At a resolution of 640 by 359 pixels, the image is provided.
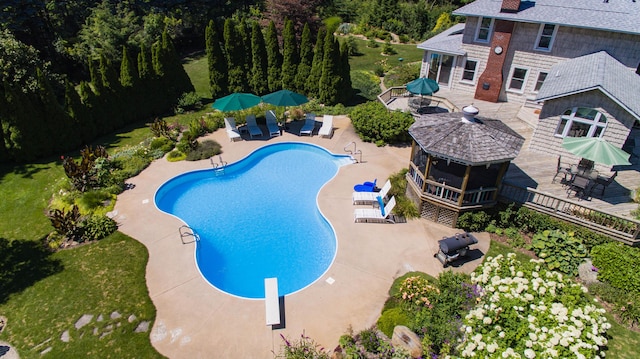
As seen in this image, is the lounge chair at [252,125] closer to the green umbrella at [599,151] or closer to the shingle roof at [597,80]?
the shingle roof at [597,80]

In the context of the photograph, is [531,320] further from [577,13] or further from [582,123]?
[577,13]

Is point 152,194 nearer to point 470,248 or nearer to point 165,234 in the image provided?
point 165,234

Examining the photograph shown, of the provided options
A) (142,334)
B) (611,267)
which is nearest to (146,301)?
(142,334)

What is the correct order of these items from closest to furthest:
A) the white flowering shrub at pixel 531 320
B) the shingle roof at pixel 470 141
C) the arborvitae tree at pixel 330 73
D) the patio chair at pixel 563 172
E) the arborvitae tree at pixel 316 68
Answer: the white flowering shrub at pixel 531 320
the shingle roof at pixel 470 141
the patio chair at pixel 563 172
the arborvitae tree at pixel 330 73
the arborvitae tree at pixel 316 68

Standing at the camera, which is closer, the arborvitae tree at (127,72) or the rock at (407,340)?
the rock at (407,340)

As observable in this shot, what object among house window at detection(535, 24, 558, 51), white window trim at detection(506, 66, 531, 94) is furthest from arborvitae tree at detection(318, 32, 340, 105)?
house window at detection(535, 24, 558, 51)

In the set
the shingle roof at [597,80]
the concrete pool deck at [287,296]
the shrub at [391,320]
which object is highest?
the shingle roof at [597,80]

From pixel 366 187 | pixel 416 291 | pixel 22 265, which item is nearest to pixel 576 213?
pixel 416 291

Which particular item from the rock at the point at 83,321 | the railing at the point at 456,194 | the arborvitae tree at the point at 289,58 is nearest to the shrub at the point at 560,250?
the railing at the point at 456,194
